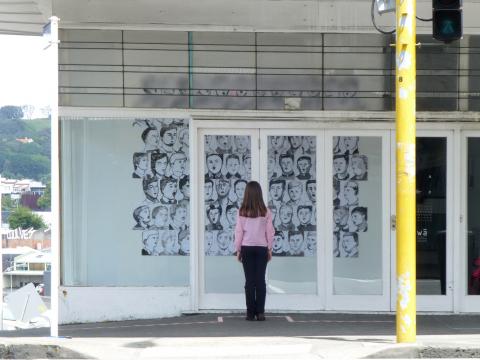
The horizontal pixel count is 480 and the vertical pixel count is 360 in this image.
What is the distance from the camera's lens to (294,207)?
12.4 meters

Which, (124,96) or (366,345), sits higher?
(124,96)

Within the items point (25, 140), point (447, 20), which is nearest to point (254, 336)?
point (447, 20)

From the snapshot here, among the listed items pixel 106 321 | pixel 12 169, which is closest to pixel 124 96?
pixel 12 169

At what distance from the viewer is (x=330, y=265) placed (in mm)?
12289

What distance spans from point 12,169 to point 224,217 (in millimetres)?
2985

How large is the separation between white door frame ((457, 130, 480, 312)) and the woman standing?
2663 mm

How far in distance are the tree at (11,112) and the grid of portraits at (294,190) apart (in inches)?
145

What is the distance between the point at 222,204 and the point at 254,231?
3.46 feet

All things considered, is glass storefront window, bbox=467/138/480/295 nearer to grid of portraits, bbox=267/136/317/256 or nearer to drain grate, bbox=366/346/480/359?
grid of portraits, bbox=267/136/317/256

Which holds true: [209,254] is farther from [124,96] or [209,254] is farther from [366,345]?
[366,345]

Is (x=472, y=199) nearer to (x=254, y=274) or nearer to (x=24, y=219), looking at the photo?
(x=254, y=274)

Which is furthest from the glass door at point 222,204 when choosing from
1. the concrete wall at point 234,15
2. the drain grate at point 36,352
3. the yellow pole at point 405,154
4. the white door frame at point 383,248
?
the yellow pole at point 405,154

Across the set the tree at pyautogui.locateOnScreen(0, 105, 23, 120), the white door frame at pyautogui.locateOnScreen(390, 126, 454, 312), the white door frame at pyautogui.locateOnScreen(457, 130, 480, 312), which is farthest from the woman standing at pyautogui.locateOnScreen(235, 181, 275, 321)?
the tree at pyautogui.locateOnScreen(0, 105, 23, 120)

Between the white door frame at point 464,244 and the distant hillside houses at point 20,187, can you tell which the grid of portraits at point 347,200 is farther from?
the distant hillside houses at point 20,187
